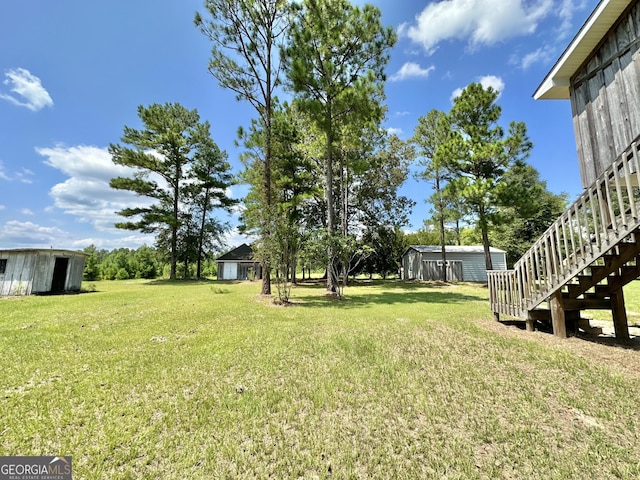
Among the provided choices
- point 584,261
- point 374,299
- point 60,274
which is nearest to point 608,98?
point 584,261

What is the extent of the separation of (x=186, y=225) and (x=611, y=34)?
3140 cm

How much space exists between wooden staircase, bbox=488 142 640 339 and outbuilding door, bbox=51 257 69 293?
20837mm

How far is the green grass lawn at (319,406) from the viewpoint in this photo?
2.17 meters

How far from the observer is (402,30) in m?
12.5

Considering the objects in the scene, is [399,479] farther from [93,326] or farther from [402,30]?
[402,30]

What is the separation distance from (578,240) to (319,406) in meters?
5.54

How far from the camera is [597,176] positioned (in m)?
4.78

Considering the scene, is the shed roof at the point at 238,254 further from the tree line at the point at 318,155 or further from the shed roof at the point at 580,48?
the shed roof at the point at 580,48

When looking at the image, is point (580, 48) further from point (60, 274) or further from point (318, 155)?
point (60, 274)

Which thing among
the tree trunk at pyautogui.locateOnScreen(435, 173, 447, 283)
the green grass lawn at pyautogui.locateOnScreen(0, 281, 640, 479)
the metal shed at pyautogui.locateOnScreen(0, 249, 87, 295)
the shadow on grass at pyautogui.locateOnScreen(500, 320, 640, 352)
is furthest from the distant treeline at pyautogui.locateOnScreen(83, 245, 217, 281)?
the shadow on grass at pyautogui.locateOnScreen(500, 320, 640, 352)

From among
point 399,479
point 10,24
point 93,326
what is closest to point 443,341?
point 399,479

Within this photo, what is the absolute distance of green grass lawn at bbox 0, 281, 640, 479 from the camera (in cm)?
217

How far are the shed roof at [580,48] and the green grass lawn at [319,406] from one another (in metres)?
5.25

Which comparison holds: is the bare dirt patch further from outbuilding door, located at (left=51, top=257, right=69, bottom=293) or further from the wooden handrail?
outbuilding door, located at (left=51, top=257, right=69, bottom=293)
